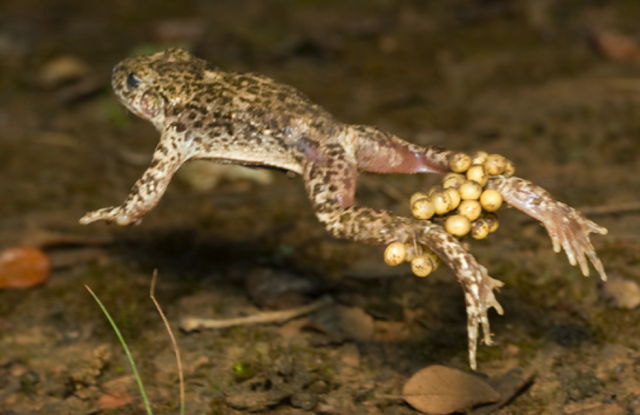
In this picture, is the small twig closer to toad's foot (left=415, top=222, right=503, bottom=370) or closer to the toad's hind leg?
the toad's hind leg

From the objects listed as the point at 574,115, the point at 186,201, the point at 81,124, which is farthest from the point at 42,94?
the point at 574,115

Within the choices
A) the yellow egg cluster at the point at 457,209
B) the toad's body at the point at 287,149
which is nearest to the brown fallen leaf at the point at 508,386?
the toad's body at the point at 287,149

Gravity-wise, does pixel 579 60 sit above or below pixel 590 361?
above

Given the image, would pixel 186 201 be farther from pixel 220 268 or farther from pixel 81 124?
pixel 81 124

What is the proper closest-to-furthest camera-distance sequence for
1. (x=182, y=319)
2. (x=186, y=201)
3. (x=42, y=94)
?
(x=182, y=319) → (x=186, y=201) → (x=42, y=94)

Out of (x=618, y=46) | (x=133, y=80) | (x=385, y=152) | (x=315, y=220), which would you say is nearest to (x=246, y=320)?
(x=315, y=220)

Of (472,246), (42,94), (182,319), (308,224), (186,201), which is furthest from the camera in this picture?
(42,94)

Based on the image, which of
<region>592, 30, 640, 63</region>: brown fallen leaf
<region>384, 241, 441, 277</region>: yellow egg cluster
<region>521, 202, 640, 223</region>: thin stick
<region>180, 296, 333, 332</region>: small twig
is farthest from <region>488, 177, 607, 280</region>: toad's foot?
<region>592, 30, 640, 63</region>: brown fallen leaf
